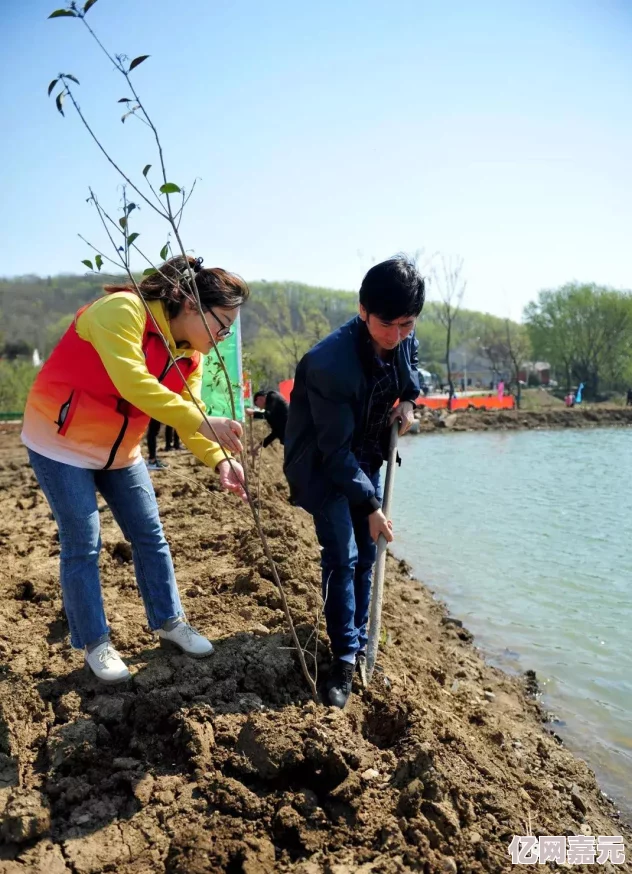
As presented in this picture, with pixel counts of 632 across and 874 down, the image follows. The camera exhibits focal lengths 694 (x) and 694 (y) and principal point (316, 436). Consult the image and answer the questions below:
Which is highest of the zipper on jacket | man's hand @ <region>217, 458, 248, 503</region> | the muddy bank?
the zipper on jacket

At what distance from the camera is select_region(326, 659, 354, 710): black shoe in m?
2.71

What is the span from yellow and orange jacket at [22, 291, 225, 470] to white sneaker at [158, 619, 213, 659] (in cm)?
75

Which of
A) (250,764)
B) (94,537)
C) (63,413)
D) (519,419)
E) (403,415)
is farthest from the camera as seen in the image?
(519,419)

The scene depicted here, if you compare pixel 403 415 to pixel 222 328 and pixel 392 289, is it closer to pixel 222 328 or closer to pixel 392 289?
pixel 392 289

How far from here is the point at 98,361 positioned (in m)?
2.60

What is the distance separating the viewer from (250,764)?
2297 millimetres

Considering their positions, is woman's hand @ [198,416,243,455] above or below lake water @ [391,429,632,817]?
above

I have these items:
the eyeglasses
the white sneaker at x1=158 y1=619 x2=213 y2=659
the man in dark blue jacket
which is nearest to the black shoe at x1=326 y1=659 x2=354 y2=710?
the man in dark blue jacket

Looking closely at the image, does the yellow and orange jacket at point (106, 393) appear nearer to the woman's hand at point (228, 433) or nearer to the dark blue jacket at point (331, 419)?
the woman's hand at point (228, 433)

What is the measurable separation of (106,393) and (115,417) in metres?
0.10

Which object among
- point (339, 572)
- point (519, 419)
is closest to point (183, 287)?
point (339, 572)

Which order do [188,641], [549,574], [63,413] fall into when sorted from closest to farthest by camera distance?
1. [63,413]
2. [188,641]
3. [549,574]

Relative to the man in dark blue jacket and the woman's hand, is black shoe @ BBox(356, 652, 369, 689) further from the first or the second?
the woman's hand

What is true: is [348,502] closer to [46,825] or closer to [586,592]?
[46,825]
